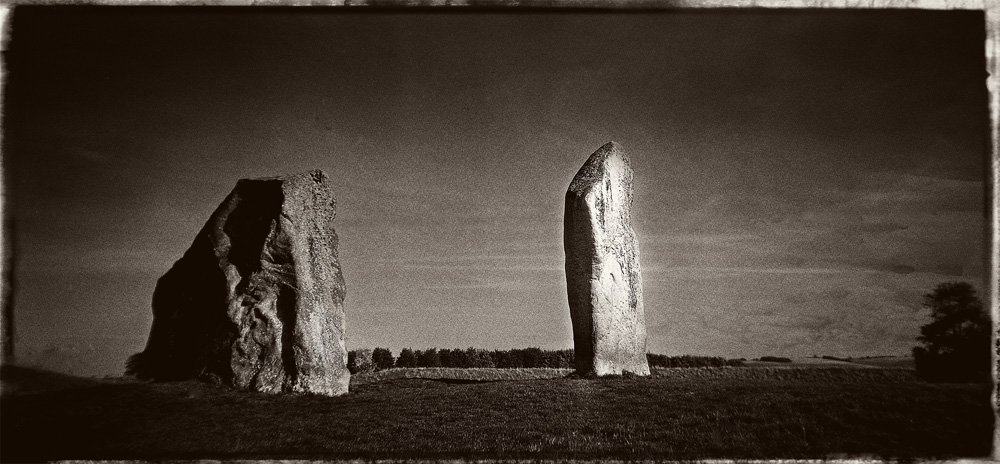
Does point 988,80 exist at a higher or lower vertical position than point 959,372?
higher

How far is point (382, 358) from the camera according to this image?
73.3ft

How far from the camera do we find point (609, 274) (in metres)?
18.1

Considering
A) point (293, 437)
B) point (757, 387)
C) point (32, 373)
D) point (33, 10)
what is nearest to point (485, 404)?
point (293, 437)

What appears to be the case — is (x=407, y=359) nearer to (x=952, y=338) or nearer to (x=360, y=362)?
(x=360, y=362)

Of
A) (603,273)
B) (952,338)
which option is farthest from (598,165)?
(952,338)

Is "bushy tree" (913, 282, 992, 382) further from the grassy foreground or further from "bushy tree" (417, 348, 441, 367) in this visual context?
"bushy tree" (417, 348, 441, 367)

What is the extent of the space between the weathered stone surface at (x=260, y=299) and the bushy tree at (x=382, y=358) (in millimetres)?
5480

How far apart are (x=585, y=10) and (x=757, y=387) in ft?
24.9

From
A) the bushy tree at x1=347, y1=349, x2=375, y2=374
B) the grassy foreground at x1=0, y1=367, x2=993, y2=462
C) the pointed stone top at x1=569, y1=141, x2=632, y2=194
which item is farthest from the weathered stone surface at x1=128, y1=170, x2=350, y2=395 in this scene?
the pointed stone top at x1=569, y1=141, x2=632, y2=194

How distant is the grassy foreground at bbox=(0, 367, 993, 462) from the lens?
11.2 metres

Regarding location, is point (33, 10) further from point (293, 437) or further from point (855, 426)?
point (855, 426)

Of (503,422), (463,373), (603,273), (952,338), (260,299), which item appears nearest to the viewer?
(503,422)

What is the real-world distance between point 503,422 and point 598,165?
8.43 m

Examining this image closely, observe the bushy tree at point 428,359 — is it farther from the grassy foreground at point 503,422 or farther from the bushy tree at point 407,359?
the grassy foreground at point 503,422
